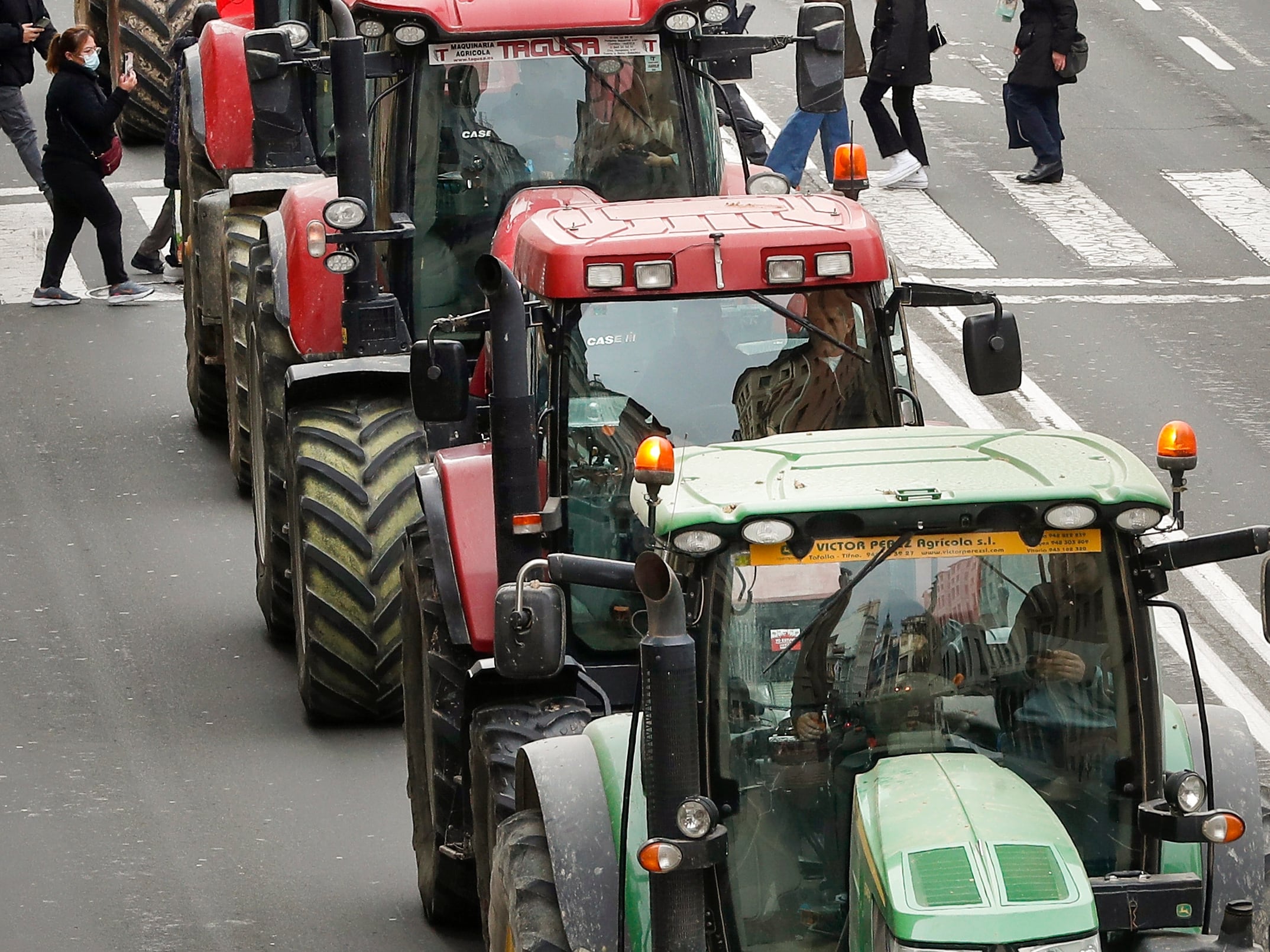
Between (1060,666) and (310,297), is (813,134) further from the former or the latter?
(1060,666)

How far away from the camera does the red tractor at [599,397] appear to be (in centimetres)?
704

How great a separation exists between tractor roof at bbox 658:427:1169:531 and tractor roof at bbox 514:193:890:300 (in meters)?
1.56

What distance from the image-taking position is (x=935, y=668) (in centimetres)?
522

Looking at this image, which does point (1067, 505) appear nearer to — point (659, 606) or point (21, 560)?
point (659, 606)

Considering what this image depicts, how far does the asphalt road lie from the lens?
8438 millimetres

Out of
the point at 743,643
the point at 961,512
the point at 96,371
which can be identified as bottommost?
the point at 96,371

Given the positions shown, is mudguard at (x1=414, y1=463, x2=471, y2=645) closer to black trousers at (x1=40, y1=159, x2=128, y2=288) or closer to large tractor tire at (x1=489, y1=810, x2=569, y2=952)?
large tractor tire at (x1=489, y1=810, x2=569, y2=952)

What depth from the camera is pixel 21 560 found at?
466 inches

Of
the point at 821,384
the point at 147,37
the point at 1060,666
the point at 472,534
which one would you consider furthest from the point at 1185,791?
the point at 147,37

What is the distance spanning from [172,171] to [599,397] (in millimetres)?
9422

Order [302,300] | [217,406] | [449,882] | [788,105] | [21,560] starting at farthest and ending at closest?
[788,105], [217,406], [21,560], [302,300], [449,882]

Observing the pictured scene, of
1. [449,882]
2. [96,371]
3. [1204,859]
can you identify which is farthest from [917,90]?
[1204,859]

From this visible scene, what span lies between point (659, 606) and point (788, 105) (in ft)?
53.8

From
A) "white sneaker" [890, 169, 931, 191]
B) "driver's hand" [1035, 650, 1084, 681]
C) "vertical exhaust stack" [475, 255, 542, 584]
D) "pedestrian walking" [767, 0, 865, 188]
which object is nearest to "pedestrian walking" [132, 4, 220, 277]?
"pedestrian walking" [767, 0, 865, 188]
